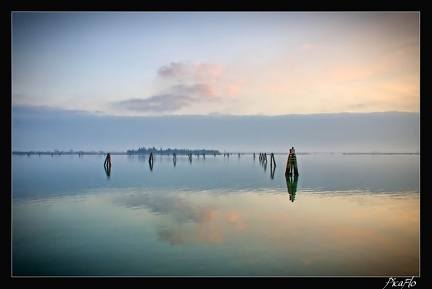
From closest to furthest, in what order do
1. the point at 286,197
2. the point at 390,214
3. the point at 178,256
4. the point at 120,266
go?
the point at 120,266 → the point at 178,256 → the point at 390,214 → the point at 286,197

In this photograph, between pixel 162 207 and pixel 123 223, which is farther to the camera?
pixel 162 207

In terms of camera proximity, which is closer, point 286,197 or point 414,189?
point 286,197
